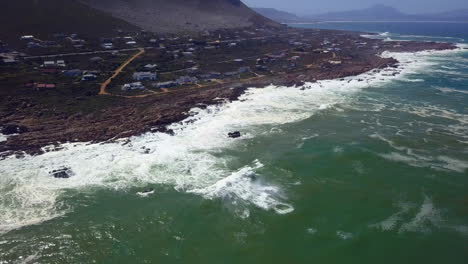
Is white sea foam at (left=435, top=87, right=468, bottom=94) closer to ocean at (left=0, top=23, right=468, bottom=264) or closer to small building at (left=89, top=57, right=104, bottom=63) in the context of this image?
ocean at (left=0, top=23, right=468, bottom=264)

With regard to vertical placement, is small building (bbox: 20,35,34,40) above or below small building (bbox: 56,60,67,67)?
above

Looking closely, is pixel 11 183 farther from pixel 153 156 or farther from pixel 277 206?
pixel 277 206

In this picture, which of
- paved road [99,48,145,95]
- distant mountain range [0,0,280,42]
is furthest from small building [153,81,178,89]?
distant mountain range [0,0,280,42]

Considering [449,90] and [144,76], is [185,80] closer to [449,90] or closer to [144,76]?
[144,76]

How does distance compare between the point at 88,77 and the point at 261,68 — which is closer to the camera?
the point at 88,77

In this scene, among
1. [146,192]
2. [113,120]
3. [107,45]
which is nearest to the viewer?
[146,192]

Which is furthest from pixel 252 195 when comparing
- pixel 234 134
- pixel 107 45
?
pixel 107 45

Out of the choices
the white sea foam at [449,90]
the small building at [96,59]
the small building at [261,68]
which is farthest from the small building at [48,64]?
the white sea foam at [449,90]

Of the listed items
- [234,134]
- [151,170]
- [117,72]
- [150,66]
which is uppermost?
[150,66]
